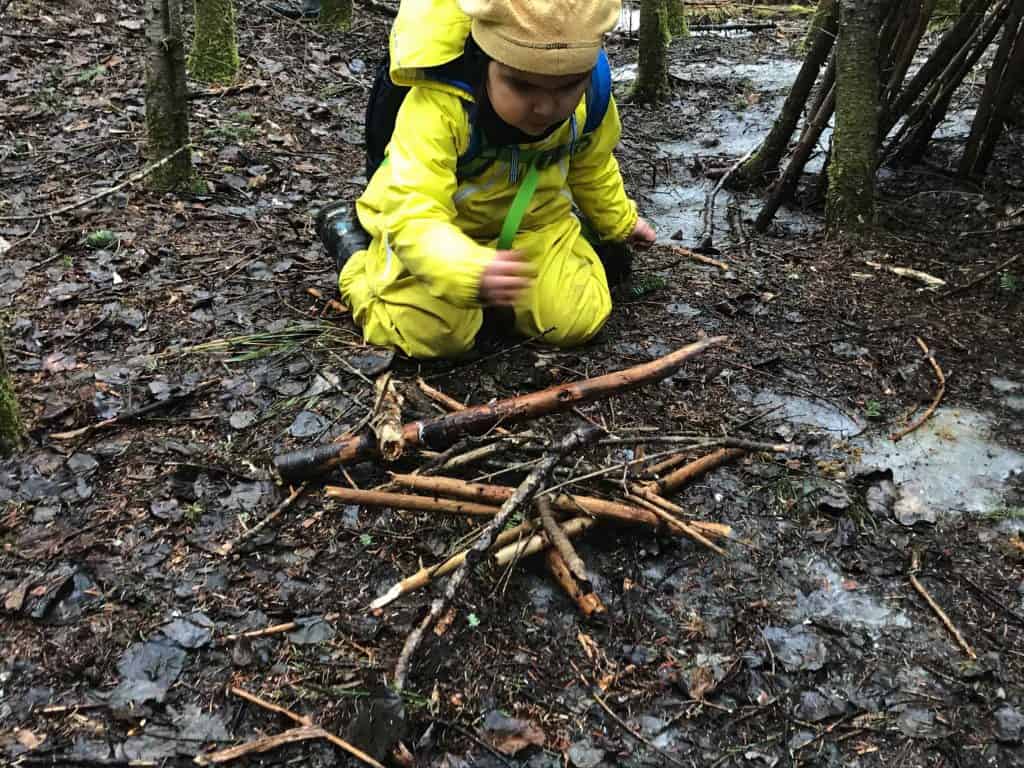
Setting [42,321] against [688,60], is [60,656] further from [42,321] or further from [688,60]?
[688,60]

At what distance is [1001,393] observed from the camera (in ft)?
9.28

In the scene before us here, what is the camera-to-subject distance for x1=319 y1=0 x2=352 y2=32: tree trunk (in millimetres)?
7633

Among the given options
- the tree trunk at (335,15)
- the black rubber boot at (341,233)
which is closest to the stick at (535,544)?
the black rubber boot at (341,233)

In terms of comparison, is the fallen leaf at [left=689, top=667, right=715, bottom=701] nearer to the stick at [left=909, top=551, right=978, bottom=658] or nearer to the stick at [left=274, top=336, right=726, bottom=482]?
the stick at [left=909, top=551, right=978, bottom=658]

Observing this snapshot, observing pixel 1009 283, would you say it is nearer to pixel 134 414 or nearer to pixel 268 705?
pixel 268 705

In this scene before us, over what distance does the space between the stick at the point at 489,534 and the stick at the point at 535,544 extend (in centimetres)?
10

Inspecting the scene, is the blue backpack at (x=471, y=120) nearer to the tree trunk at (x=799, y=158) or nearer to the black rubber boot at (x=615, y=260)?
the black rubber boot at (x=615, y=260)

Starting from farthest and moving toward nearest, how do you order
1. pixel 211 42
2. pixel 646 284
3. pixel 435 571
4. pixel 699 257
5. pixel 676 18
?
1. pixel 676 18
2. pixel 211 42
3. pixel 699 257
4. pixel 646 284
5. pixel 435 571

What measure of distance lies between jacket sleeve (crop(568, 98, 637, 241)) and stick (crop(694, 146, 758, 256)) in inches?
33.7

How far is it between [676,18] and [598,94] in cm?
759

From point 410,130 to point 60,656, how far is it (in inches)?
73.3

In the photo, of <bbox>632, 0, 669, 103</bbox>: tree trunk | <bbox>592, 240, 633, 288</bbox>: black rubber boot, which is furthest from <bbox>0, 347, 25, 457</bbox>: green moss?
<bbox>632, 0, 669, 103</bbox>: tree trunk

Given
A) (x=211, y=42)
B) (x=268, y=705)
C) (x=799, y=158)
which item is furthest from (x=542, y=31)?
(x=211, y=42)

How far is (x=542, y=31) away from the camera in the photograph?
→ 2.22 meters
